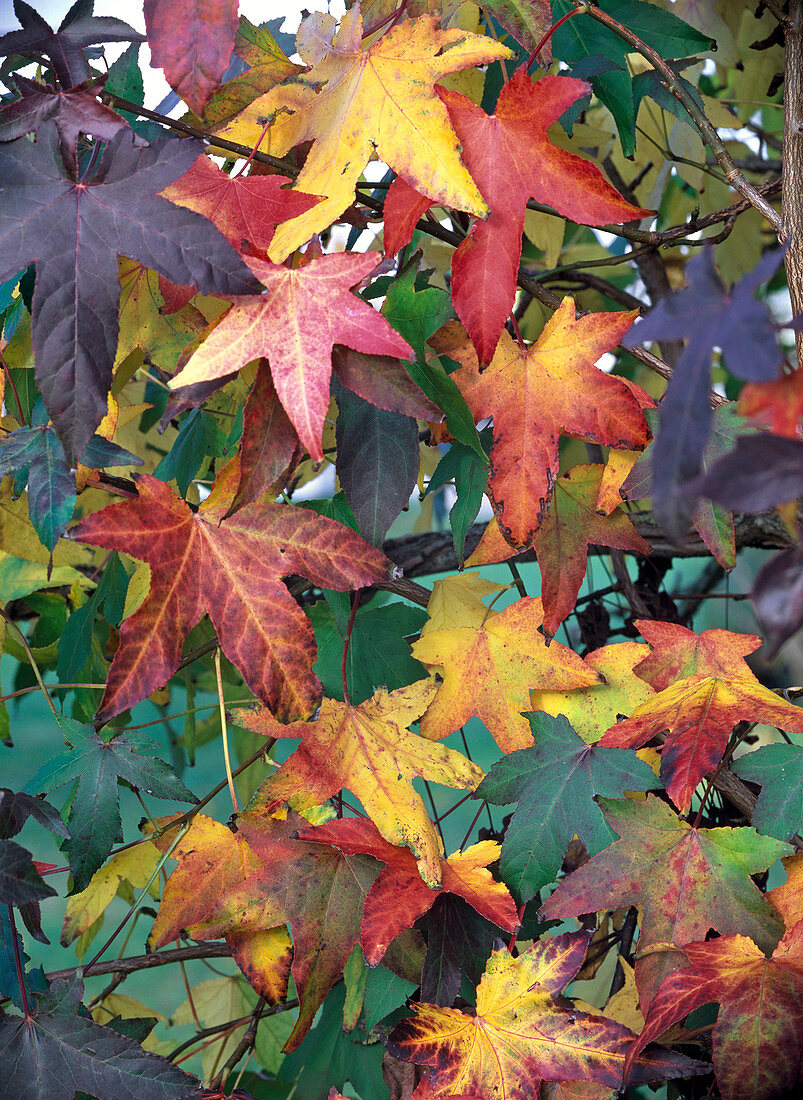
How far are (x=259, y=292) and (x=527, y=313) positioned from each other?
2.56ft

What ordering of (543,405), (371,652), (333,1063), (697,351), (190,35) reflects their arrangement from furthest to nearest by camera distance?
1. (333,1063)
2. (371,652)
3. (543,405)
4. (190,35)
5. (697,351)

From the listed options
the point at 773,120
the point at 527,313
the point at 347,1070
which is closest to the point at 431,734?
the point at 347,1070

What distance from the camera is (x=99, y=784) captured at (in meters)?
0.59

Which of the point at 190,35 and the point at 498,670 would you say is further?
the point at 498,670

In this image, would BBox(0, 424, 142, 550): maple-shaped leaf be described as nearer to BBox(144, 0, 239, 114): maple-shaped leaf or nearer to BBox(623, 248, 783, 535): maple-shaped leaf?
BBox(144, 0, 239, 114): maple-shaped leaf

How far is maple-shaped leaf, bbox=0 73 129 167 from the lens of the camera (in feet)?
1.50

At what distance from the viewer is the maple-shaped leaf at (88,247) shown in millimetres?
427

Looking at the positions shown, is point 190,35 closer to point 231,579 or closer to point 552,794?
point 231,579

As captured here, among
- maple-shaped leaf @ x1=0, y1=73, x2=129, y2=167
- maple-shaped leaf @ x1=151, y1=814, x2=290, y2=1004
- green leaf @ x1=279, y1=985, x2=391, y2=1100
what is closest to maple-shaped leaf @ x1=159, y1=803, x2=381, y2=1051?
maple-shaped leaf @ x1=151, y1=814, x2=290, y2=1004

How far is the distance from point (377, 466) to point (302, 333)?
11 centimetres

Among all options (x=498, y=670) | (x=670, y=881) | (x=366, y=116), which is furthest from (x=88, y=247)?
(x=670, y=881)

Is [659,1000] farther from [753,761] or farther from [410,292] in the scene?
[410,292]

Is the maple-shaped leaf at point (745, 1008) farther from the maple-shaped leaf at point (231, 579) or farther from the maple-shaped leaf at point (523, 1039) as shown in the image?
the maple-shaped leaf at point (231, 579)

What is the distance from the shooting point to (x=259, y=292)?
1.39 ft
